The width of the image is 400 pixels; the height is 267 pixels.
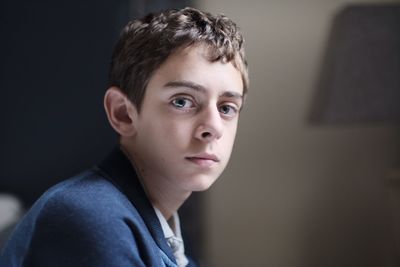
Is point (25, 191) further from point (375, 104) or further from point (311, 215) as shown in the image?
point (375, 104)

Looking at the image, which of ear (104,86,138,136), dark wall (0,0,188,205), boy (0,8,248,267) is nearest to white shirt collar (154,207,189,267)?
boy (0,8,248,267)

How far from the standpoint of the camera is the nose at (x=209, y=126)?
59 cm

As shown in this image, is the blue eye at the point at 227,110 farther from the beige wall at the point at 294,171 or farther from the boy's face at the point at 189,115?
the beige wall at the point at 294,171

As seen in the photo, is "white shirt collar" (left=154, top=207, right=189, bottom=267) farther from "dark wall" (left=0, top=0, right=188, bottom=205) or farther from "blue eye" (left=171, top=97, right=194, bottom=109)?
"dark wall" (left=0, top=0, right=188, bottom=205)

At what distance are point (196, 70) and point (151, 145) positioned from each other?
0.12m

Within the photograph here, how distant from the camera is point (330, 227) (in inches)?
68.6

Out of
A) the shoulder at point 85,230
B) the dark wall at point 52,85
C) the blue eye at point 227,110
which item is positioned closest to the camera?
the shoulder at point 85,230

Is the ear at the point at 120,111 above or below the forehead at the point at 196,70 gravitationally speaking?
below

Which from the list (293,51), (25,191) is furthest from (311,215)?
(25,191)

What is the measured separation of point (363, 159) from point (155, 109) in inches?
51.8

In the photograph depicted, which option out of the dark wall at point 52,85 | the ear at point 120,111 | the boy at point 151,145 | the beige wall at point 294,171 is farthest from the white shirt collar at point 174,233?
the beige wall at point 294,171

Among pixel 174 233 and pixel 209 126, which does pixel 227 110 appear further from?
pixel 174 233

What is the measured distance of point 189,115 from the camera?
598 mm

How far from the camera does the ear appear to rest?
0.65 meters
